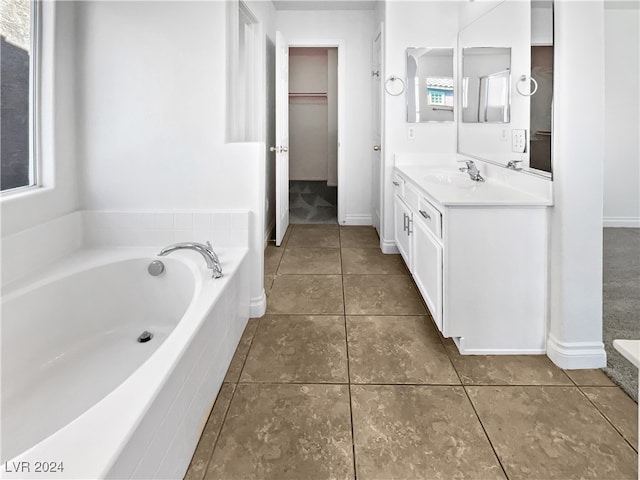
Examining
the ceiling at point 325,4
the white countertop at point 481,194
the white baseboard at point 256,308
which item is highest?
the ceiling at point 325,4

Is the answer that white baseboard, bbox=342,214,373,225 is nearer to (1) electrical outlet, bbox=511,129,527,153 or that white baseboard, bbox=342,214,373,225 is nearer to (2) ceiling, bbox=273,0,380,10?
(2) ceiling, bbox=273,0,380,10

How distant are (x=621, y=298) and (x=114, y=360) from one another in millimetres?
3069

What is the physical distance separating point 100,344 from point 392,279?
2143 millimetres

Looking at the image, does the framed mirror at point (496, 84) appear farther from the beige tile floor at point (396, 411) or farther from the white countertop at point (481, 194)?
the beige tile floor at point (396, 411)

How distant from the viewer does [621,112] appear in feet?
15.5

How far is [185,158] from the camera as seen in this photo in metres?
2.73

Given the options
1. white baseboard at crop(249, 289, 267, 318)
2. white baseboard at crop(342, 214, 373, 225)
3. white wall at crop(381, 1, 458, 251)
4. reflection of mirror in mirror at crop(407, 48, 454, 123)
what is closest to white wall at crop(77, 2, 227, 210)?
white baseboard at crop(249, 289, 267, 318)

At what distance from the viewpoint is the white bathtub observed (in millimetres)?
1077

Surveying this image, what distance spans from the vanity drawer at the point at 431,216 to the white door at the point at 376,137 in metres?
1.80

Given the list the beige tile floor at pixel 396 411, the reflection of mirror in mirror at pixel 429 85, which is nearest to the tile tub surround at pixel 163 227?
the beige tile floor at pixel 396 411

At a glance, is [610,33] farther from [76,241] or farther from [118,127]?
[76,241]

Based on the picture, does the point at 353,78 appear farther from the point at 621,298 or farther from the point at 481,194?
the point at 621,298

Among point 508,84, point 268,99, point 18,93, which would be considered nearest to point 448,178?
point 508,84

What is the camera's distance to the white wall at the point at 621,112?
4.58 meters
